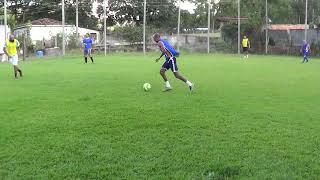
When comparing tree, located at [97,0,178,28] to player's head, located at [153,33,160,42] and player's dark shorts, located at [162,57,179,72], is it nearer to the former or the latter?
player's dark shorts, located at [162,57,179,72]

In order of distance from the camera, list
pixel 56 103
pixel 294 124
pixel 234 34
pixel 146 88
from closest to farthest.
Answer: pixel 294 124 → pixel 56 103 → pixel 146 88 → pixel 234 34

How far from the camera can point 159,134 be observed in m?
8.53

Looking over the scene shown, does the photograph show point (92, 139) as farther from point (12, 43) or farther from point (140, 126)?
point (12, 43)

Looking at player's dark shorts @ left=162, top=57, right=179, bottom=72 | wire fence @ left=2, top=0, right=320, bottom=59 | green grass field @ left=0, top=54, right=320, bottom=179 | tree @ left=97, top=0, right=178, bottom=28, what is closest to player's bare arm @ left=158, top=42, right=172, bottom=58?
player's dark shorts @ left=162, top=57, right=179, bottom=72

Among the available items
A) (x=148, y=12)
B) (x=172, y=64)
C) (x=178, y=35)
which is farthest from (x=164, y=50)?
(x=148, y=12)

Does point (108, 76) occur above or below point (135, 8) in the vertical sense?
below

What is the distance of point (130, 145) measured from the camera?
7.86 meters

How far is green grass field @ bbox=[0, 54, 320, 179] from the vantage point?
6676 mm

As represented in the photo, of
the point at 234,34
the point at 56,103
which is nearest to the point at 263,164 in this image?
the point at 56,103

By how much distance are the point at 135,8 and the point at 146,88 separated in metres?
53.5

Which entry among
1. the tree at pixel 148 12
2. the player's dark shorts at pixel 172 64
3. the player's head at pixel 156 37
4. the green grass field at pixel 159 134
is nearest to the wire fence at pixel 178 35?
the tree at pixel 148 12

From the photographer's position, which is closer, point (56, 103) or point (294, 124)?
point (294, 124)

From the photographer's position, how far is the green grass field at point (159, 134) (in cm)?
668

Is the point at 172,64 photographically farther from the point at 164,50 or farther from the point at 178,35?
the point at 178,35
